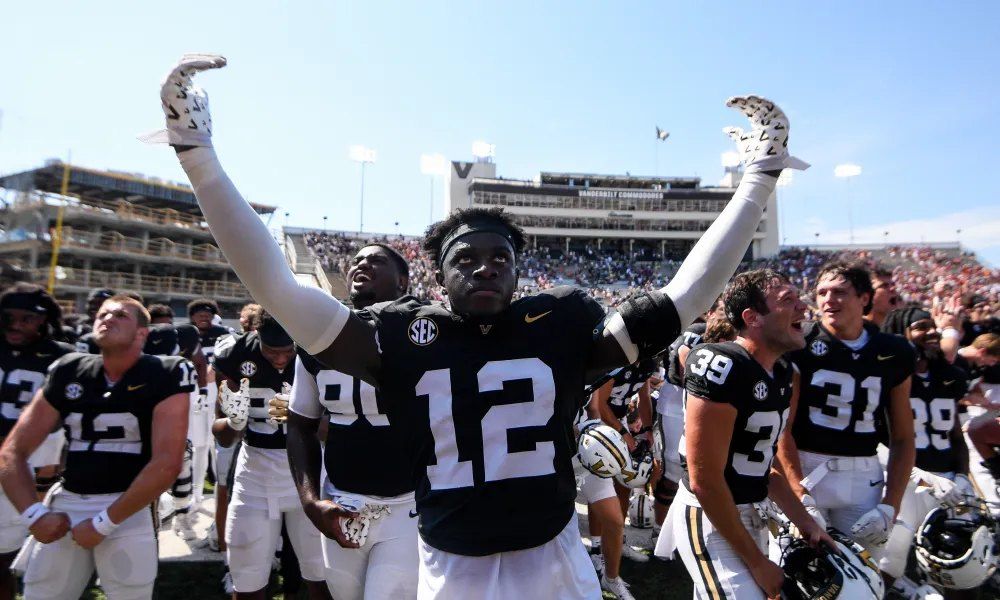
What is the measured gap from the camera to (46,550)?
3232 mm

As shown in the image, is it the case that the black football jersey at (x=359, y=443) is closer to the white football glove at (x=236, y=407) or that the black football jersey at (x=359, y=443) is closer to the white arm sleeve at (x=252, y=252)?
the white football glove at (x=236, y=407)

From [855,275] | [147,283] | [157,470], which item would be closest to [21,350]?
[157,470]

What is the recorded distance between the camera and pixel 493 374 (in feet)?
5.89

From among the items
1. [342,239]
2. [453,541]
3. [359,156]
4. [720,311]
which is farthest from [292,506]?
[359,156]

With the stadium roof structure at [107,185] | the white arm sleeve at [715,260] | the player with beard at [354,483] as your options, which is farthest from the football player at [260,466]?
the stadium roof structure at [107,185]

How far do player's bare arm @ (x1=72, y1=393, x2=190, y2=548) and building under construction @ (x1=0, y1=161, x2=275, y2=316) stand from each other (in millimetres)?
33343

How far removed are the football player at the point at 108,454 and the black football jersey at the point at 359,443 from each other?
92cm

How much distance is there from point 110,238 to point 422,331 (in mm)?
42745

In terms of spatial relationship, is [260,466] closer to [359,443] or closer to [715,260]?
[359,443]

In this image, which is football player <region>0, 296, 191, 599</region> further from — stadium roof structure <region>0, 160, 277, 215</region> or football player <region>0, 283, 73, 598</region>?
stadium roof structure <region>0, 160, 277, 215</region>

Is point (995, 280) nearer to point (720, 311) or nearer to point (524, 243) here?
point (720, 311)

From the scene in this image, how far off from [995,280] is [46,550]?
4960cm

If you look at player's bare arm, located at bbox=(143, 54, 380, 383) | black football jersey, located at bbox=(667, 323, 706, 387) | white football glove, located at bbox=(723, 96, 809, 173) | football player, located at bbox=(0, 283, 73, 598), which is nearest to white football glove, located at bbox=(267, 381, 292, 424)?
player's bare arm, located at bbox=(143, 54, 380, 383)

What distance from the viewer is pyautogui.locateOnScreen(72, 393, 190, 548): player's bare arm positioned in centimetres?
314
